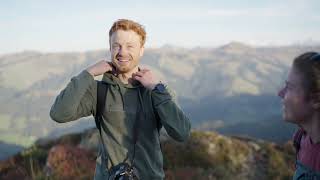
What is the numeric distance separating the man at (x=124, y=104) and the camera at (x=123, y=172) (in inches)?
1.6

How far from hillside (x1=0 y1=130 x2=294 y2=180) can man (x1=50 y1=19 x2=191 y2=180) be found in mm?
5355

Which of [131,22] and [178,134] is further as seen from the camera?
[131,22]

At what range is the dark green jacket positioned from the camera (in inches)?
117

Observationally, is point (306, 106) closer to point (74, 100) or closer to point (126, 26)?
point (126, 26)

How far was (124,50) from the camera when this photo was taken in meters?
3.04

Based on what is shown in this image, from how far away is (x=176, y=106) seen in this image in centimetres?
287

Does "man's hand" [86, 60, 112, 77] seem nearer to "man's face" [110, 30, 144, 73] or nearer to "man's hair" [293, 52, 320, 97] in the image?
"man's face" [110, 30, 144, 73]

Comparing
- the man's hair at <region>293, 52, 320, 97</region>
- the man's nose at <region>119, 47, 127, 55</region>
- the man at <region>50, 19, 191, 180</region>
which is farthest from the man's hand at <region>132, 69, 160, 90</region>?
the man's hair at <region>293, 52, 320, 97</region>

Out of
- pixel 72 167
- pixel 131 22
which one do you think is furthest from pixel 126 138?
pixel 72 167

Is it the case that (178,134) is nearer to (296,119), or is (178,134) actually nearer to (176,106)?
(176,106)

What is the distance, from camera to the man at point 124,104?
296 centimetres

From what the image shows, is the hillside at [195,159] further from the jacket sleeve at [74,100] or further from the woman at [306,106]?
the woman at [306,106]

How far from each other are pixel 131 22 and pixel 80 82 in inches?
21.3

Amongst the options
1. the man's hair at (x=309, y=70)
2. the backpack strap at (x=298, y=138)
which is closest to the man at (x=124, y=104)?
the backpack strap at (x=298, y=138)
